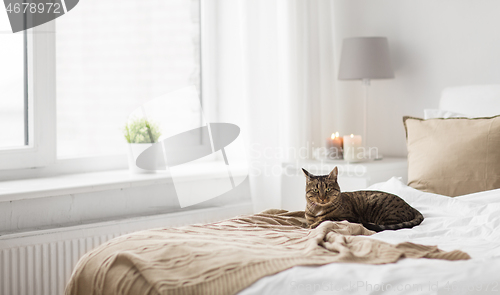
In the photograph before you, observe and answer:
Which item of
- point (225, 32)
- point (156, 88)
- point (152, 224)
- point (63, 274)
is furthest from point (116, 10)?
point (63, 274)

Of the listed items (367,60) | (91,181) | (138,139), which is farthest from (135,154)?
(367,60)

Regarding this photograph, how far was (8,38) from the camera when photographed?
230 cm

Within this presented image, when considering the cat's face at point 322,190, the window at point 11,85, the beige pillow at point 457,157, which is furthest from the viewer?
the window at point 11,85

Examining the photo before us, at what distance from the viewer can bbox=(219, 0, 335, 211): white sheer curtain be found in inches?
107

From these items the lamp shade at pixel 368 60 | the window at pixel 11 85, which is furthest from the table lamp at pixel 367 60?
the window at pixel 11 85

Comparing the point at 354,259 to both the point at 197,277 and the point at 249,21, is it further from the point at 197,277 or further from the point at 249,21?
the point at 249,21

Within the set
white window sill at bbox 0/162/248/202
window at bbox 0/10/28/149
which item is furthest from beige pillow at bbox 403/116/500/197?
window at bbox 0/10/28/149

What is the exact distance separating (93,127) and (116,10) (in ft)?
2.07

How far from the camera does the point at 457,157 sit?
76.8 inches

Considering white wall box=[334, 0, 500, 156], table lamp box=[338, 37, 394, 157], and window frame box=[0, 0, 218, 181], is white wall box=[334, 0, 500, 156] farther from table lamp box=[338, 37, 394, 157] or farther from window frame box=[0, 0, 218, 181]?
window frame box=[0, 0, 218, 181]

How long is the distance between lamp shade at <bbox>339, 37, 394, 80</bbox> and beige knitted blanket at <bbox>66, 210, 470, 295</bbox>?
1.35 metres

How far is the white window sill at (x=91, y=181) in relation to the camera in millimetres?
2029

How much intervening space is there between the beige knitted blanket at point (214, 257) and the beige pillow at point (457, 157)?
0.65 metres

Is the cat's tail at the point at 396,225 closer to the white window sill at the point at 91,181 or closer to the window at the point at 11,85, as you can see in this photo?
the white window sill at the point at 91,181
